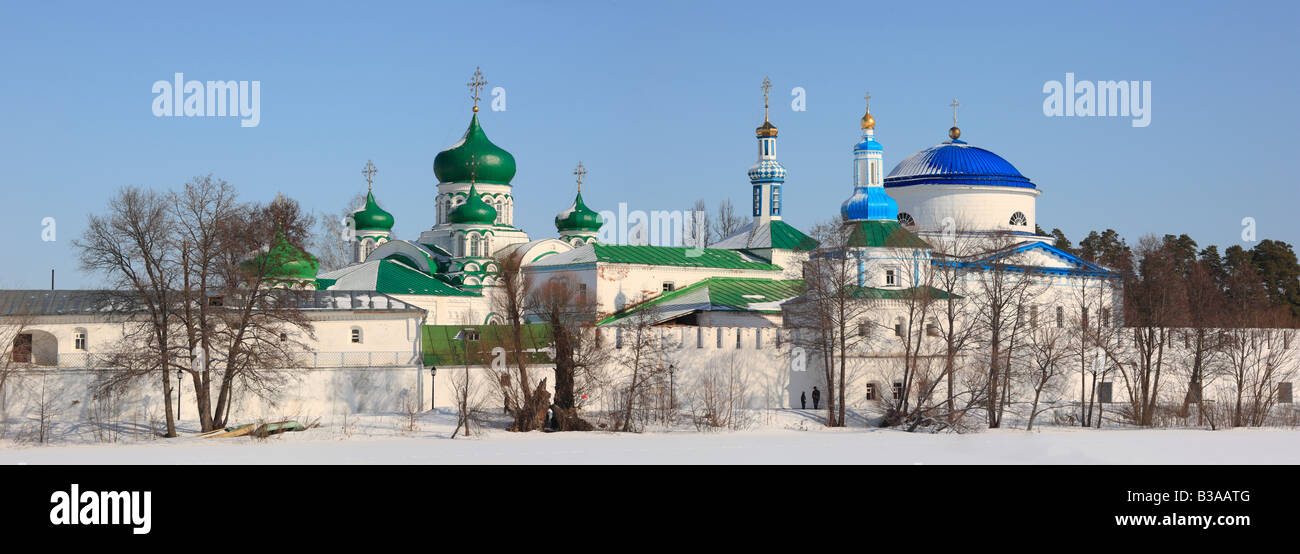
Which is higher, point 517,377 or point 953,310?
point 953,310

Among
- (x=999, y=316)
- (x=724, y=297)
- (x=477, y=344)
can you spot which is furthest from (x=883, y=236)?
(x=477, y=344)

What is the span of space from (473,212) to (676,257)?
7.90 meters

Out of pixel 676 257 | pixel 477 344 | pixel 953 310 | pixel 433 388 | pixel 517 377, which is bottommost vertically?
pixel 433 388

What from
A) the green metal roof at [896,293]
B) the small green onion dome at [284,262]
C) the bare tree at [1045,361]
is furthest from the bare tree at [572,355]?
the bare tree at [1045,361]

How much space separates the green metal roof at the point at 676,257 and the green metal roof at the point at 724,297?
32.9 inches

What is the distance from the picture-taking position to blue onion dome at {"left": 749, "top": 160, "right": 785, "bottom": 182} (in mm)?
48062

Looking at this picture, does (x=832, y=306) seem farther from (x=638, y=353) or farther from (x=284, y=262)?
(x=284, y=262)

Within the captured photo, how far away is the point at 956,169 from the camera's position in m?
46.9

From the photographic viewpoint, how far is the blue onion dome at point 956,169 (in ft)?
153

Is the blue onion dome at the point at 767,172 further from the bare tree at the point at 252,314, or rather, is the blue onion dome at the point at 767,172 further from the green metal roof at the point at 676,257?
the bare tree at the point at 252,314

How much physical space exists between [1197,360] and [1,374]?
27.0 metres

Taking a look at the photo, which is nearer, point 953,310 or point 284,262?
point 284,262
